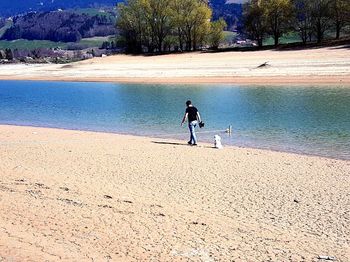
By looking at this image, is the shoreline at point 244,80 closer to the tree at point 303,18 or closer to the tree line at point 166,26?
the tree line at point 166,26

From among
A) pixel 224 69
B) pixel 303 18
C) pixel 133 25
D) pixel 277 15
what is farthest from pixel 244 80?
pixel 133 25

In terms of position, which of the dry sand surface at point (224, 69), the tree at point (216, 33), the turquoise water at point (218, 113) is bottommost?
the turquoise water at point (218, 113)

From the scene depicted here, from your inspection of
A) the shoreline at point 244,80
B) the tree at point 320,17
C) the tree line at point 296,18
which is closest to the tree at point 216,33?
the tree line at point 296,18

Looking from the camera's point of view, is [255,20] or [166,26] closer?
[255,20]

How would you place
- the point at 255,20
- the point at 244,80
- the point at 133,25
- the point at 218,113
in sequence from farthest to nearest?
the point at 133,25
the point at 255,20
the point at 244,80
the point at 218,113

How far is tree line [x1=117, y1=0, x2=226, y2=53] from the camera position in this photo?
266ft

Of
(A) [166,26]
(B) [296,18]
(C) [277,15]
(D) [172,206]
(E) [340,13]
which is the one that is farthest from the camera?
(A) [166,26]

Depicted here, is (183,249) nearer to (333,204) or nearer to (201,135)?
(333,204)

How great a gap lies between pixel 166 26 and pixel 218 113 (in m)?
59.7

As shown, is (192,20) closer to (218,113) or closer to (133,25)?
(133,25)

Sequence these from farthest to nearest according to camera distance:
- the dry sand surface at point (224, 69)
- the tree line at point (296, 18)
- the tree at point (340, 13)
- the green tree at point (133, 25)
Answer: the green tree at point (133, 25), the tree line at point (296, 18), the tree at point (340, 13), the dry sand surface at point (224, 69)

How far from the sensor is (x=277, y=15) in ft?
241

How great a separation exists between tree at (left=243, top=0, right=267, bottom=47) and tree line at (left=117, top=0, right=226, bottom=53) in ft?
16.9

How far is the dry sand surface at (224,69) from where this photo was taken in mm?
43312
